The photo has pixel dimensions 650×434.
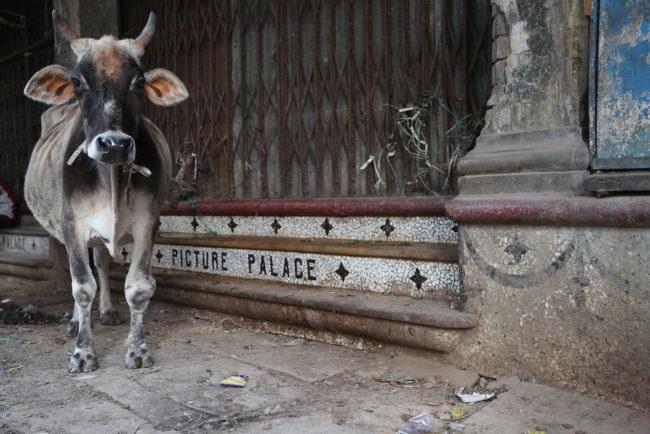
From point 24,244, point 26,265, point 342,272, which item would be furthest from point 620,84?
point 24,244

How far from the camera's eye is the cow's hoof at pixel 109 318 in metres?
4.59

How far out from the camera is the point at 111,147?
277 centimetres

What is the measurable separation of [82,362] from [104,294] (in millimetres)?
1454

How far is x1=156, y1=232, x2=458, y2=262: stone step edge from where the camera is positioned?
3494 mm

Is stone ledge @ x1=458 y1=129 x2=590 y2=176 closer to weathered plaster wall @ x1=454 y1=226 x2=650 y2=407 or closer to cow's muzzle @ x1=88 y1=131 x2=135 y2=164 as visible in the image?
weathered plaster wall @ x1=454 y1=226 x2=650 y2=407

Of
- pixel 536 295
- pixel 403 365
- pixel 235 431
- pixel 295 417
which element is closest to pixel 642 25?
pixel 536 295

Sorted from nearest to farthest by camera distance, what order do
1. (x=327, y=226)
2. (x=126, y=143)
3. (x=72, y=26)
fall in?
1. (x=126, y=143)
2. (x=327, y=226)
3. (x=72, y=26)

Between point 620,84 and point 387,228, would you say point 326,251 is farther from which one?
point 620,84

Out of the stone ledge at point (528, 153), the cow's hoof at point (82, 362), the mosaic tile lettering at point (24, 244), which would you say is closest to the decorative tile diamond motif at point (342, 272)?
the stone ledge at point (528, 153)

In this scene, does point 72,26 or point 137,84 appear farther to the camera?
point 72,26

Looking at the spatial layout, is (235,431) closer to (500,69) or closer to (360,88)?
(500,69)

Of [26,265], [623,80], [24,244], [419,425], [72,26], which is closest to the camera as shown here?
[419,425]

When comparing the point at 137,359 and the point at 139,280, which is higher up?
the point at 139,280

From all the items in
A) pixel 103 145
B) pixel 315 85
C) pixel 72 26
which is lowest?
pixel 103 145
